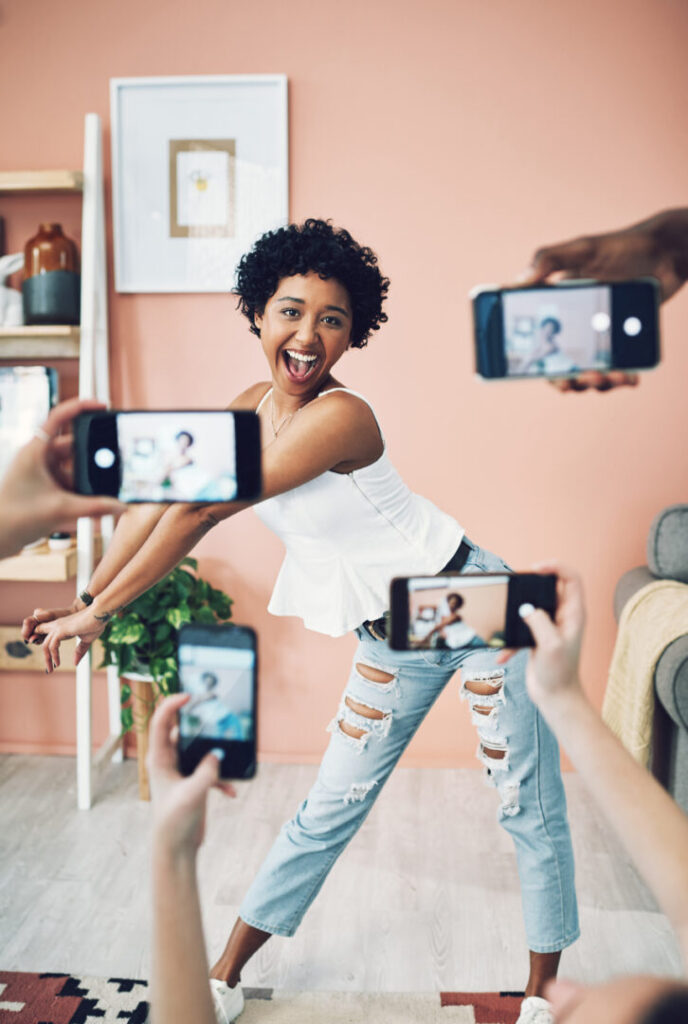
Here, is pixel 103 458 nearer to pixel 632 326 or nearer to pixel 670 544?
pixel 632 326

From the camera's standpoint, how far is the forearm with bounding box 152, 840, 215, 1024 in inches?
21.6

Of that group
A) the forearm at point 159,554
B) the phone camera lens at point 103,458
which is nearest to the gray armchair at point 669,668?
the forearm at point 159,554

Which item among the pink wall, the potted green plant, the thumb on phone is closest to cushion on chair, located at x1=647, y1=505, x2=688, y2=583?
the pink wall

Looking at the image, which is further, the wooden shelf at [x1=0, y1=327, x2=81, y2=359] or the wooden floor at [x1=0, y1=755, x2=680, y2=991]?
the wooden shelf at [x1=0, y1=327, x2=81, y2=359]

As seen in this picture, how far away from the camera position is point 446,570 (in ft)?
4.24

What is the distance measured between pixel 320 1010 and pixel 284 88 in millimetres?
2129

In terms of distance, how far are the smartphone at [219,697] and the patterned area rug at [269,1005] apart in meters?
1.07

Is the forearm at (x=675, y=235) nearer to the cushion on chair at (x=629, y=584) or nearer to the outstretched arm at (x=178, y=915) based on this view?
the outstretched arm at (x=178, y=915)

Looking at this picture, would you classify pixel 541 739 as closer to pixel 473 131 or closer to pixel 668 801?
pixel 668 801

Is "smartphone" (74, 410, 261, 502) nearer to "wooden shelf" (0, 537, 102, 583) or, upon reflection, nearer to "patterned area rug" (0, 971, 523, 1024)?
"patterned area rug" (0, 971, 523, 1024)

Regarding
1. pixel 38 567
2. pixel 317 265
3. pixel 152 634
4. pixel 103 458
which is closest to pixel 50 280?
pixel 38 567

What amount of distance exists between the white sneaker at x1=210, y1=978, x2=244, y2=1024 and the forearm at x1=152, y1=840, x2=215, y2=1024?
98cm

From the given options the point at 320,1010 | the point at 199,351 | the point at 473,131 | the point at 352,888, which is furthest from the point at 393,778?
the point at 473,131

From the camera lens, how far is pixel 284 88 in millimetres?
2129
